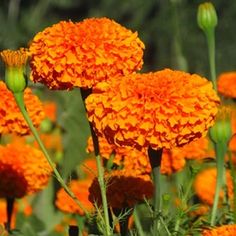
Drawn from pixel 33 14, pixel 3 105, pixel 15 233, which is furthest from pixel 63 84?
pixel 33 14

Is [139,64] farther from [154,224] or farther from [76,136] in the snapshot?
[76,136]

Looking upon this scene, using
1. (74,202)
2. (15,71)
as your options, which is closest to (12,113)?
(15,71)

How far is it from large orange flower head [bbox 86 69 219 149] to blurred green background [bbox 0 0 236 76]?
5223mm

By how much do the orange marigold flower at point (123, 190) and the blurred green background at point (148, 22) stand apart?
478cm

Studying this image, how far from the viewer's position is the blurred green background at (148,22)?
7.80 meters

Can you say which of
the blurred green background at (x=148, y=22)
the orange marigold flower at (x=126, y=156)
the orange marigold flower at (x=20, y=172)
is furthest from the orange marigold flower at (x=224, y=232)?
the blurred green background at (x=148, y=22)

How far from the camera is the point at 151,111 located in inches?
63.9

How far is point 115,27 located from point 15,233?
66 centimetres

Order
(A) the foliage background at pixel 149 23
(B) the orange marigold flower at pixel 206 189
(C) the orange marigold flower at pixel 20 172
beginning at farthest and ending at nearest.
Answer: (A) the foliage background at pixel 149 23
(B) the orange marigold flower at pixel 206 189
(C) the orange marigold flower at pixel 20 172

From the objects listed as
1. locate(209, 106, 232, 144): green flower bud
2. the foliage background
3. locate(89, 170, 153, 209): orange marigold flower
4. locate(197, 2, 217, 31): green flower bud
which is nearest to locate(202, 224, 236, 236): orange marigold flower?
locate(209, 106, 232, 144): green flower bud

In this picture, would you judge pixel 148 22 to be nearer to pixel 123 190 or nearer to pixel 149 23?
pixel 149 23

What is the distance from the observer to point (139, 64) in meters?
1.80

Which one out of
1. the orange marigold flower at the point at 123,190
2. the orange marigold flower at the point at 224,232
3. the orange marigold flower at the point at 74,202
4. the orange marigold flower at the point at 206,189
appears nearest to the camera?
the orange marigold flower at the point at 224,232

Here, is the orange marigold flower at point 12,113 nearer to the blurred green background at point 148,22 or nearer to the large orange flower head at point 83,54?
the large orange flower head at point 83,54
